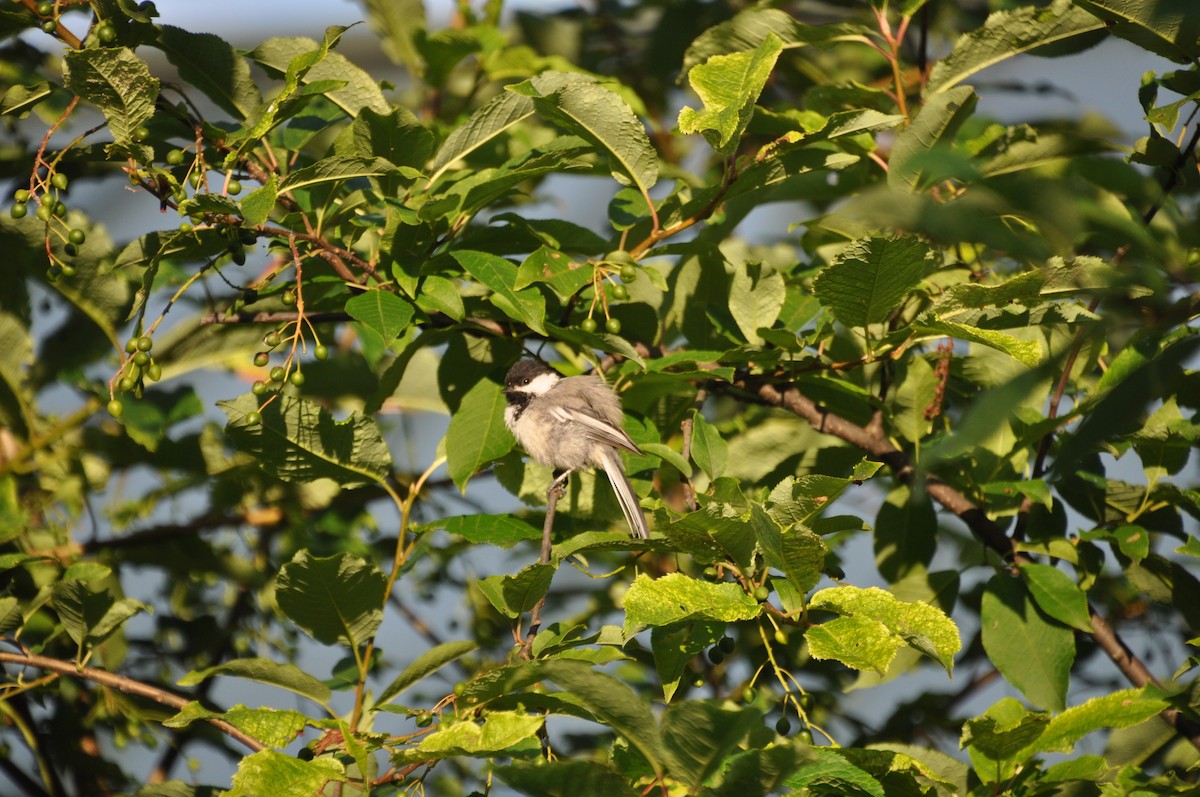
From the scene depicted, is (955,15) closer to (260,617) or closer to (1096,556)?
(1096,556)

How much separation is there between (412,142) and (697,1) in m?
2.31

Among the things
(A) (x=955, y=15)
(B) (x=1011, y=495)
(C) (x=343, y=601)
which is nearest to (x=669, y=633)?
(C) (x=343, y=601)

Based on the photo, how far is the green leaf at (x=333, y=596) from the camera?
2.39 metres

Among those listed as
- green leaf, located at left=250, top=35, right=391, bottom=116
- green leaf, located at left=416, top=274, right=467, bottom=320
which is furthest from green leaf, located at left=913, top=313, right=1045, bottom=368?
green leaf, located at left=250, top=35, right=391, bottom=116

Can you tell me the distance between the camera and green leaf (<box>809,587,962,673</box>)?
6.51 feet

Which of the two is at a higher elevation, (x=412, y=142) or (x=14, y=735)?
(x=412, y=142)

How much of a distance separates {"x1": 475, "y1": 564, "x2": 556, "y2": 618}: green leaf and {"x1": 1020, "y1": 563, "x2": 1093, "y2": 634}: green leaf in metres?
1.20

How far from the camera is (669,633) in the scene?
2.15m

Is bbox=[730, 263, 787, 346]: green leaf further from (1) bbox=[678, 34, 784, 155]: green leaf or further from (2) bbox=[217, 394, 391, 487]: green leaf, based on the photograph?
(2) bbox=[217, 394, 391, 487]: green leaf

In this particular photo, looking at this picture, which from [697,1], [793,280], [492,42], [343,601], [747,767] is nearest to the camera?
[747,767]

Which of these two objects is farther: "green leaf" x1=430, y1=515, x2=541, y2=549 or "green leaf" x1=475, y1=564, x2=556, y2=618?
"green leaf" x1=430, y1=515, x2=541, y2=549

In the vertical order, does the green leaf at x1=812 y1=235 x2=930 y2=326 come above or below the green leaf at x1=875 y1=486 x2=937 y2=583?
above

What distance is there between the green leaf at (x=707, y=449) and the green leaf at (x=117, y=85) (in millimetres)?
1393

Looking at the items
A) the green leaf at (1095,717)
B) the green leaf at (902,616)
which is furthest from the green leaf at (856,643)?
the green leaf at (1095,717)
